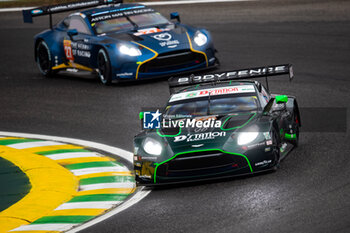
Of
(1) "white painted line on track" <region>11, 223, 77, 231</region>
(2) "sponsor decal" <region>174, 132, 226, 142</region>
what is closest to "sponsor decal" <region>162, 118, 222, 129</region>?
(2) "sponsor decal" <region>174, 132, 226, 142</region>

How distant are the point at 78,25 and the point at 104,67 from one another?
1563 mm

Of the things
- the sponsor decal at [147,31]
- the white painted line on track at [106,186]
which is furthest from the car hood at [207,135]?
the sponsor decal at [147,31]

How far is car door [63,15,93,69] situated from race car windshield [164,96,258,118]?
20.7 feet

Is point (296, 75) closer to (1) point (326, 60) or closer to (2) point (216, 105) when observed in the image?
(1) point (326, 60)

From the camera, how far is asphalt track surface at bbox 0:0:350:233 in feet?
25.6

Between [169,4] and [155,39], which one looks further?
[169,4]

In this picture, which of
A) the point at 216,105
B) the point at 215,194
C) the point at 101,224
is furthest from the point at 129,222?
the point at 216,105

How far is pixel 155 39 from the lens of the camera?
1564cm

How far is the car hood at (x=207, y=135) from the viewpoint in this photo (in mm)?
9070

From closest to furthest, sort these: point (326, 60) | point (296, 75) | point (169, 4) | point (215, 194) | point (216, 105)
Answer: point (215, 194)
point (216, 105)
point (296, 75)
point (326, 60)
point (169, 4)

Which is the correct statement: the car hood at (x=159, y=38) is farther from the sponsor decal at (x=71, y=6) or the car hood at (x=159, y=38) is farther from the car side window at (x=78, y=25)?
the sponsor decal at (x=71, y=6)

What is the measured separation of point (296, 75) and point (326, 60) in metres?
1.40

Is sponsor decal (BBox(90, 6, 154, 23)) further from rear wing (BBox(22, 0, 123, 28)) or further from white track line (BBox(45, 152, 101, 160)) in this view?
white track line (BBox(45, 152, 101, 160))

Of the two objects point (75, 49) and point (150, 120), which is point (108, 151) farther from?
point (75, 49)
